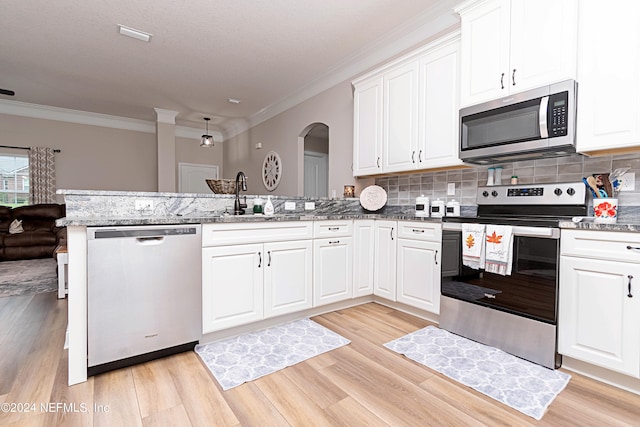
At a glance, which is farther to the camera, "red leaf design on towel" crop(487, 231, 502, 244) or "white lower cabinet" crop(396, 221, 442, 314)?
"white lower cabinet" crop(396, 221, 442, 314)

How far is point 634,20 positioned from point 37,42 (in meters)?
5.22

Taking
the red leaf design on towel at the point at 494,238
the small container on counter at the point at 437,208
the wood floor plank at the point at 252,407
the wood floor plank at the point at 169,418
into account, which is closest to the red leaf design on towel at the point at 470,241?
the red leaf design on towel at the point at 494,238

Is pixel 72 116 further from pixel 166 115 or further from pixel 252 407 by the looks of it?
pixel 252 407

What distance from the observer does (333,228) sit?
115 inches

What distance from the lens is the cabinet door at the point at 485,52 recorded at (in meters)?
2.24

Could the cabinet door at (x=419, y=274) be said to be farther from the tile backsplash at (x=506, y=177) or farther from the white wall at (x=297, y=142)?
the white wall at (x=297, y=142)

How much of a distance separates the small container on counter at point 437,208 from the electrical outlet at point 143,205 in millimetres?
2384

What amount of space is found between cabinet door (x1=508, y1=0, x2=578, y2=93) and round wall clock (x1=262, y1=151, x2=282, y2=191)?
12.6 ft

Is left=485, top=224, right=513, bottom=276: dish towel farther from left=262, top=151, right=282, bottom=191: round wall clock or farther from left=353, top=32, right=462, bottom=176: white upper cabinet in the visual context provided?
left=262, top=151, right=282, bottom=191: round wall clock

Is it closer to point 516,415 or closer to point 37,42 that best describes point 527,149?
point 516,415

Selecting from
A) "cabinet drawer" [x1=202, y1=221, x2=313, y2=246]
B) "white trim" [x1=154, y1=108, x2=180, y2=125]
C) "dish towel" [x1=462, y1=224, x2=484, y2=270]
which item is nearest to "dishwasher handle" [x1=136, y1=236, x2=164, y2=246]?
"cabinet drawer" [x1=202, y1=221, x2=313, y2=246]

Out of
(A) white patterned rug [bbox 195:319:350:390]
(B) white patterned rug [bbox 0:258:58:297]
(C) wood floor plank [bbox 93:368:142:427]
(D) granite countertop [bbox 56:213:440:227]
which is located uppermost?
(D) granite countertop [bbox 56:213:440:227]

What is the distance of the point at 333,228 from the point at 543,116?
5.76ft

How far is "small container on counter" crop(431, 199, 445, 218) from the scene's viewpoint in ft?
9.58
